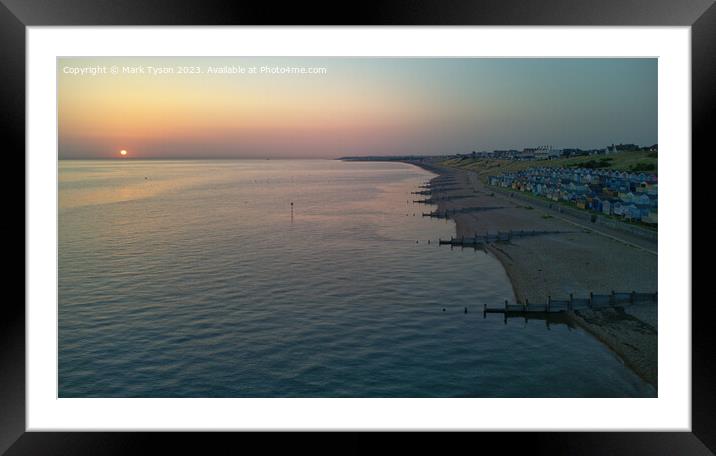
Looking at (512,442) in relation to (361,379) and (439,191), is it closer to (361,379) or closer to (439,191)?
(361,379)

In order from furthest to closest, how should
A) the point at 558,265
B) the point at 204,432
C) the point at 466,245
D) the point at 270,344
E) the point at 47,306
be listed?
the point at 466,245, the point at 558,265, the point at 270,344, the point at 47,306, the point at 204,432

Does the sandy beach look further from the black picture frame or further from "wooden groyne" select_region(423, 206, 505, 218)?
the black picture frame

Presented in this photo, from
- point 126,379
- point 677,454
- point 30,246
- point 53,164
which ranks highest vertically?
point 53,164

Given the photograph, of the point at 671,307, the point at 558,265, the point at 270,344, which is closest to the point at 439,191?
the point at 558,265

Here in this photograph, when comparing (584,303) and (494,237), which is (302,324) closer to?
(584,303)

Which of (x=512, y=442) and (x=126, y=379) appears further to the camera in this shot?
(x=126, y=379)

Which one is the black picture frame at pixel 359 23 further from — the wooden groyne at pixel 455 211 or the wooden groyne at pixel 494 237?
the wooden groyne at pixel 455 211

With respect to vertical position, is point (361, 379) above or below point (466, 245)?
below

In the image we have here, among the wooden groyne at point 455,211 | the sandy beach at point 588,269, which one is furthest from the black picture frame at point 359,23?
the wooden groyne at point 455,211
